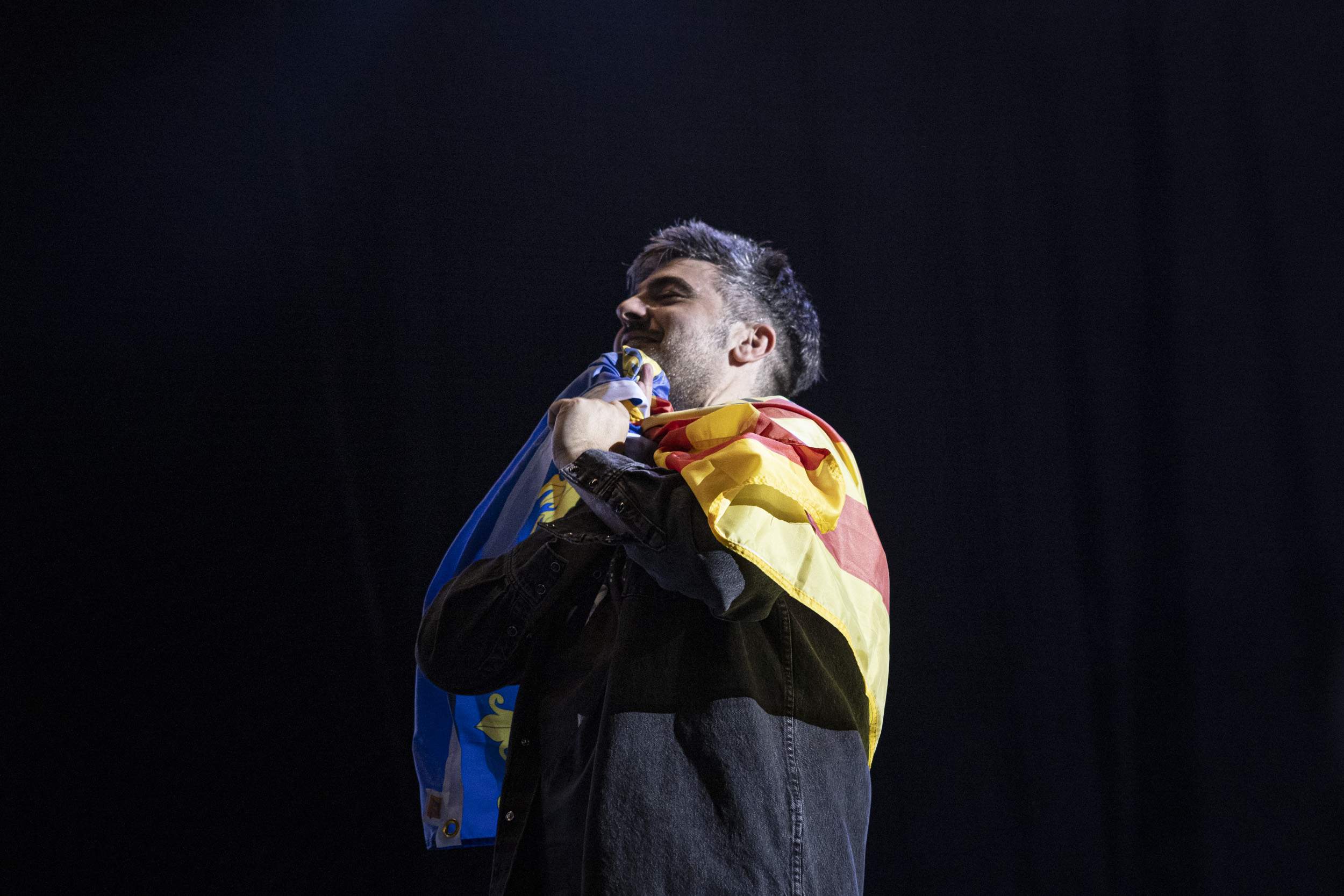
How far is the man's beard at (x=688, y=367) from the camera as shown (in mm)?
1479

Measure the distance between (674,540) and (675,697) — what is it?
0.18 meters

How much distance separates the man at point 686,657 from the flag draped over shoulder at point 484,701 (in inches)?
7.4

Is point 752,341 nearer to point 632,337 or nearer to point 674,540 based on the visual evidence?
point 632,337

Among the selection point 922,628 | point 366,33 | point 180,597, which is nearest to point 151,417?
point 180,597

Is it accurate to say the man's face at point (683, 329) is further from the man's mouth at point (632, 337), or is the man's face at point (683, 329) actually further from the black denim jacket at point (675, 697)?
the black denim jacket at point (675, 697)

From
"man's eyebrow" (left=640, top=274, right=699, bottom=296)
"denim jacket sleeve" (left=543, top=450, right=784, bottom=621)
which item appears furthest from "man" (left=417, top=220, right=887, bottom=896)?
"man's eyebrow" (left=640, top=274, right=699, bottom=296)

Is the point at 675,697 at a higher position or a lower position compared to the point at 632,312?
lower

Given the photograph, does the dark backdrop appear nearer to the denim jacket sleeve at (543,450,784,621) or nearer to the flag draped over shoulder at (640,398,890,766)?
the flag draped over shoulder at (640,398,890,766)

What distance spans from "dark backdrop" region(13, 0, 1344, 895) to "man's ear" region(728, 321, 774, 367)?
1.49ft

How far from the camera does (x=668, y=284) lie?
1542 millimetres

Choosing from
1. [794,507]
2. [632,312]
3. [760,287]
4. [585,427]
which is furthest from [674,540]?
[760,287]

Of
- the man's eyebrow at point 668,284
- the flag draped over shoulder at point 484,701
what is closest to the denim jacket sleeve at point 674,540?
the flag draped over shoulder at point 484,701

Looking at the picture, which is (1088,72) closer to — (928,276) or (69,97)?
(928,276)

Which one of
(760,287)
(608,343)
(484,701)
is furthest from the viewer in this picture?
(608,343)
